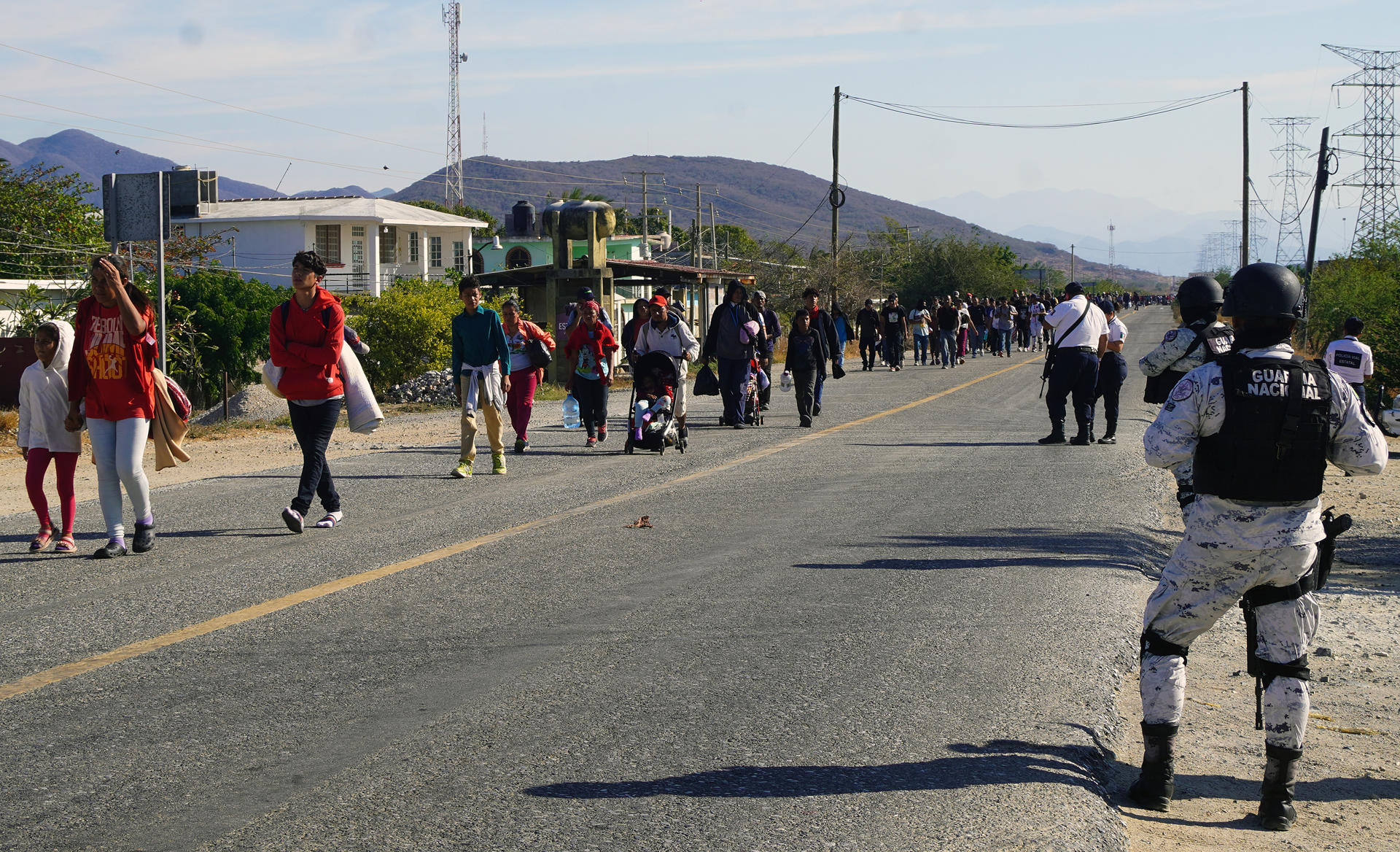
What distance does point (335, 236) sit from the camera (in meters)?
57.3

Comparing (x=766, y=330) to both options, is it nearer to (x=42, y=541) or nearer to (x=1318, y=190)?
(x=42, y=541)

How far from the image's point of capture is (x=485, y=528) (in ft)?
31.6

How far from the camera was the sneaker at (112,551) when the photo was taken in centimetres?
845

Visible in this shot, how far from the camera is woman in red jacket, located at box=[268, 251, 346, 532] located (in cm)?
944

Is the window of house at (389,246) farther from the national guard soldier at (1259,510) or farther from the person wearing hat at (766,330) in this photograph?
the national guard soldier at (1259,510)

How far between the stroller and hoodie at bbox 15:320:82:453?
6730mm

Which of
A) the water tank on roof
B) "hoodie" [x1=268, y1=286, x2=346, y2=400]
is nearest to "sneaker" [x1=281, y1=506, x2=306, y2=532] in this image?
"hoodie" [x1=268, y1=286, x2=346, y2=400]

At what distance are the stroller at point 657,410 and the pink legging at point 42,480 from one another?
672 cm

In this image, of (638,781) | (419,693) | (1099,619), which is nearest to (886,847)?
(638,781)

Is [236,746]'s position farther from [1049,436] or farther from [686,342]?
[1049,436]

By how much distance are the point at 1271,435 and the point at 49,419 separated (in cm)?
758

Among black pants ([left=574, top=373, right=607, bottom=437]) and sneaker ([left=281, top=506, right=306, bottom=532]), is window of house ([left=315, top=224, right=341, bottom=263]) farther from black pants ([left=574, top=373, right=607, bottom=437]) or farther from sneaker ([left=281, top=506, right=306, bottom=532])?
sneaker ([left=281, top=506, right=306, bottom=532])

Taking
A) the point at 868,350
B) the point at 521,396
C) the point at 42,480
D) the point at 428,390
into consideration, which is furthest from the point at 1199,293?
the point at 868,350

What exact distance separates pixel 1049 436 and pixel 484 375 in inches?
287
